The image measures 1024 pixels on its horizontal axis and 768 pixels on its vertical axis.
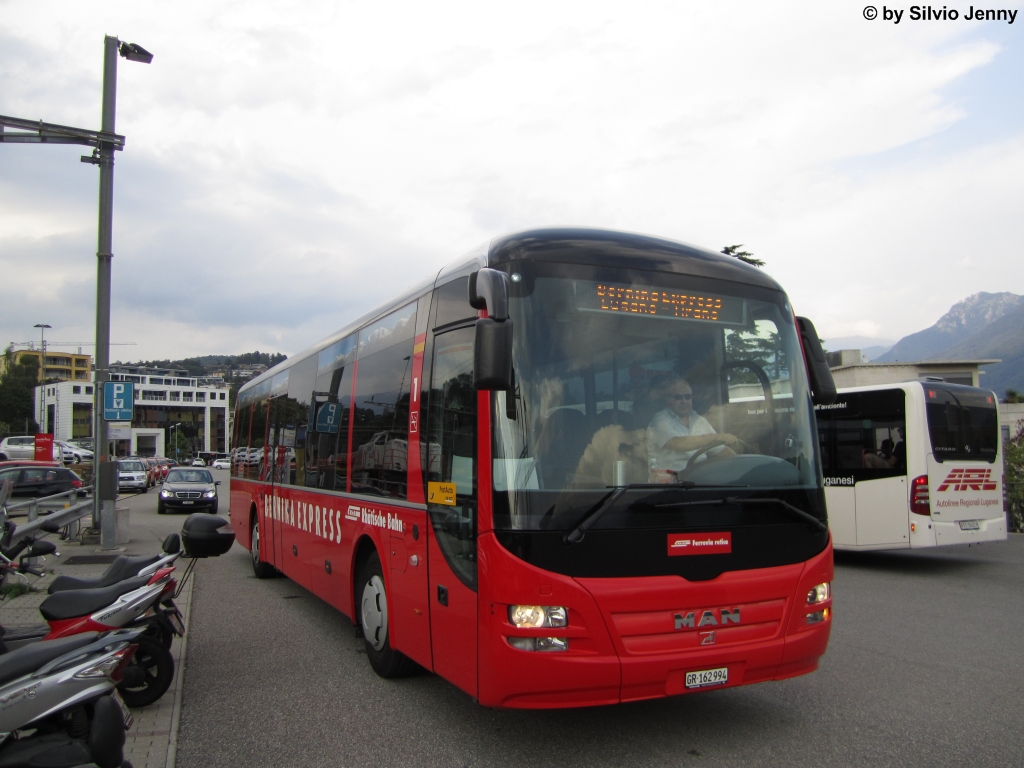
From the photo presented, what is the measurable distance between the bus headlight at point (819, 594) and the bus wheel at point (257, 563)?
8245 mm

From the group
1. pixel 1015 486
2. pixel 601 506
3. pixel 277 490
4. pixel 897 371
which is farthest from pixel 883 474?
pixel 897 371

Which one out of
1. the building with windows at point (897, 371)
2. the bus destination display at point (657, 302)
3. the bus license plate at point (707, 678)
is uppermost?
the building with windows at point (897, 371)

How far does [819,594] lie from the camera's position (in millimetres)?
5035

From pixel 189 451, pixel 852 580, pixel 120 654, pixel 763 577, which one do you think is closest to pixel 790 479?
pixel 763 577

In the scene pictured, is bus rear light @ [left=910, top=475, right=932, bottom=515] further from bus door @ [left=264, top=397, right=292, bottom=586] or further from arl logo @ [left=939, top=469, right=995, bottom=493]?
bus door @ [left=264, top=397, right=292, bottom=586]

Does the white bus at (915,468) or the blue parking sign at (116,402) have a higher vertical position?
the blue parking sign at (116,402)

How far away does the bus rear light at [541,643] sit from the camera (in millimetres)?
4270

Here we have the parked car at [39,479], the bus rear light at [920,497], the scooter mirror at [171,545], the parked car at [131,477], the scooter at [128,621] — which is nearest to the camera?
the scooter at [128,621]

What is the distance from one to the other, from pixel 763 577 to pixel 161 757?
11.9ft

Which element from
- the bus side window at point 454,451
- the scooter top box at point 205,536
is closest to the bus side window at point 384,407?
the bus side window at point 454,451

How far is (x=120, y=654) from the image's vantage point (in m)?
4.17

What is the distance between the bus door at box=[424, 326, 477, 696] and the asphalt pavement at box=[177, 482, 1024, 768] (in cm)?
59

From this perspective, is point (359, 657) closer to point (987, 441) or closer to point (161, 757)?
point (161, 757)

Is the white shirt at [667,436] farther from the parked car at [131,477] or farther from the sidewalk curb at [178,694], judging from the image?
the parked car at [131,477]
